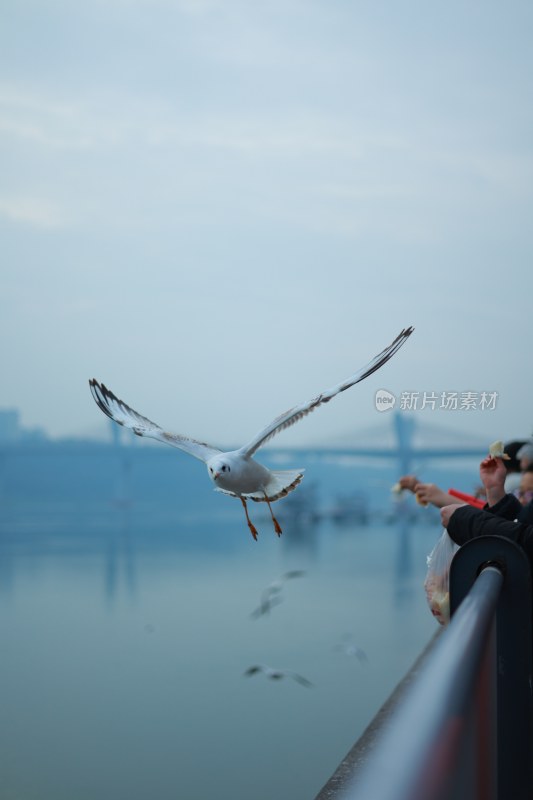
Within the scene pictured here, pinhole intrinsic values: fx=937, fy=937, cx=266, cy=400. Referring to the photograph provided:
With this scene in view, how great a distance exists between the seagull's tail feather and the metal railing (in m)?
0.19

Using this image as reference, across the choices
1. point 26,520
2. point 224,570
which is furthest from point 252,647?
point 26,520

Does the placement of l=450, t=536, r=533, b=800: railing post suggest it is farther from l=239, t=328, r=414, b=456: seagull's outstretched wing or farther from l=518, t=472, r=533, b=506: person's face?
l=518, t=472, r=533, b=506: person's face

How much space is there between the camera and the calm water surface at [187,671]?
12914 millimetres

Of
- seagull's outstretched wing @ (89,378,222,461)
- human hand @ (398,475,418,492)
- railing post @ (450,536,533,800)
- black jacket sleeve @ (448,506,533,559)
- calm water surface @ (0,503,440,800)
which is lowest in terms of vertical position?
calm water surface @ (0,503,440,800)

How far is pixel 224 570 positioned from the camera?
30078 mm

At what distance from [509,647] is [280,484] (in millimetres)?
306

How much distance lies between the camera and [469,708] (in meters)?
0.45

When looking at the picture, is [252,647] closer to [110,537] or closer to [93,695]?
[93,695]

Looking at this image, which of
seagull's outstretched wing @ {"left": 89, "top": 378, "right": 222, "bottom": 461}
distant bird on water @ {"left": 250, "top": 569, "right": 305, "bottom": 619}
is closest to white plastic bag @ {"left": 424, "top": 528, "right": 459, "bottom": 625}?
seagull's outstretched wing @ {"left": 89, "top": 378, "right": 222, "bottom": 461}

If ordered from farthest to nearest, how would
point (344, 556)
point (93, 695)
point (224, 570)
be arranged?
point (344, 556) < point (224, 570) < point (93, 695)

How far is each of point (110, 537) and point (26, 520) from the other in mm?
4957

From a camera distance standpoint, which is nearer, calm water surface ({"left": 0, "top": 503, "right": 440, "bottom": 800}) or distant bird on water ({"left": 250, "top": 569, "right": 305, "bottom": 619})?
distant bird on water ({"left": 250, "top": 569, "right": 305, "bottom": 619})

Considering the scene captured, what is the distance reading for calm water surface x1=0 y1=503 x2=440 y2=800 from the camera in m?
12.9

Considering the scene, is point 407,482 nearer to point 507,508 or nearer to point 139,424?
point 507,508
